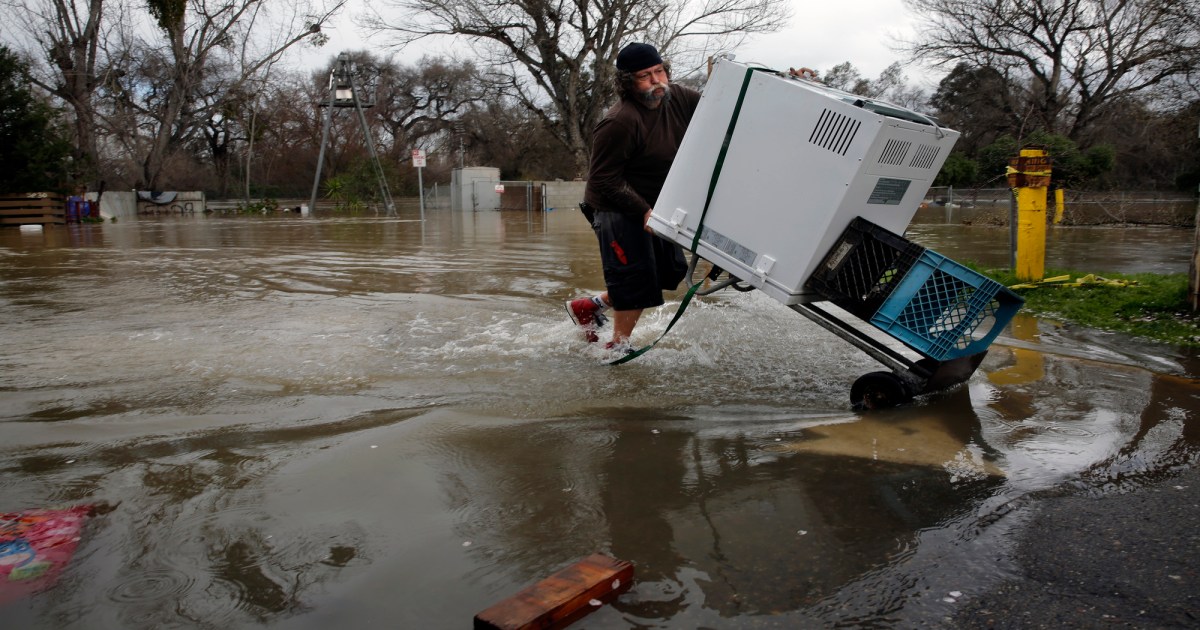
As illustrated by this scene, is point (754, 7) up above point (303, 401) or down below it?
above

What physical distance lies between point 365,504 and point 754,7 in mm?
33895

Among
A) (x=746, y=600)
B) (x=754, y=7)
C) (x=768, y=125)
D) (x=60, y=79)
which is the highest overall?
(x=754, y=7)

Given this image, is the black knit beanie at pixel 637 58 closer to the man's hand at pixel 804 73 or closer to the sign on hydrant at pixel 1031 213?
the man's hand at pixel 804 73

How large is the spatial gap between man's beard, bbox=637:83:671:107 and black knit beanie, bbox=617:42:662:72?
0.13 m

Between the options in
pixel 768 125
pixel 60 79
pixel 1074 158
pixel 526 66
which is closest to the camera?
pixel 768 125

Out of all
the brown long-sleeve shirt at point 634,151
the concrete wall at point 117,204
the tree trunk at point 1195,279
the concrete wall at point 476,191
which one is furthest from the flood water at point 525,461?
the concrete wall at point 476,191

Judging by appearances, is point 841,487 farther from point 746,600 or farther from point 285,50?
point 285,50

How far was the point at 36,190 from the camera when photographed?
70.3ft

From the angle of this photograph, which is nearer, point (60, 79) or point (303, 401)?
point (303, 401)

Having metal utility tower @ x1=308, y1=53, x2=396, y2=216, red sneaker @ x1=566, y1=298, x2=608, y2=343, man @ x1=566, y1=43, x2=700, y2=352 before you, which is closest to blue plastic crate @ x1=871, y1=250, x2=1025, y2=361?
man @ x1=566, y1=43, x2=700, y2=352

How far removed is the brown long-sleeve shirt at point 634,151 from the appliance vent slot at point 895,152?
1461 mm

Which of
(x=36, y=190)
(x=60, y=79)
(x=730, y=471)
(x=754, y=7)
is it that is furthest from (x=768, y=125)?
(x=60, y=79)

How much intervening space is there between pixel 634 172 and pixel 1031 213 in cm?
504

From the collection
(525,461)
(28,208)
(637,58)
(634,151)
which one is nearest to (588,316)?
(634,151)
